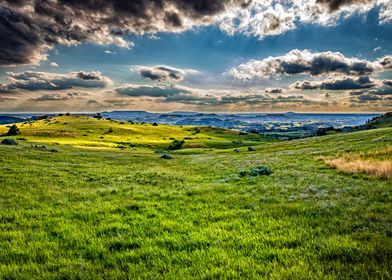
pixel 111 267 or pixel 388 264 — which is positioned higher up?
pixel 388 264

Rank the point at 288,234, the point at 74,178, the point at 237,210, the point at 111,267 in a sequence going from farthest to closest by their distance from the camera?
the point at 74,178
the point at 237,210
the point at 288,234
the point at 111,267

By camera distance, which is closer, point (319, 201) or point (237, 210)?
point (237, 210)

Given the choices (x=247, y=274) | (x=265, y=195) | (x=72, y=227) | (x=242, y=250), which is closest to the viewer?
(x=247, y=274)

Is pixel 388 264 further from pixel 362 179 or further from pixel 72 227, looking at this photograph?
pixel 362 179

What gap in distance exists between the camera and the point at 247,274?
5.73m

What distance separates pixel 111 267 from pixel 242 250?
11.3ft

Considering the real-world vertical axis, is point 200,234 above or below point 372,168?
below

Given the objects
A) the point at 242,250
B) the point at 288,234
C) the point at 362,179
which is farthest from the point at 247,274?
the point at 362,179

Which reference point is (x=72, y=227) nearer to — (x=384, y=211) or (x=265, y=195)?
(x=265, y=195)

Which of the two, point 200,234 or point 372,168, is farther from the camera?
point 372,168

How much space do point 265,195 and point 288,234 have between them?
5.63m

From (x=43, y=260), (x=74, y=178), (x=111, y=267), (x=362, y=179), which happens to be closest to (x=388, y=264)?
(x=111, y=267)

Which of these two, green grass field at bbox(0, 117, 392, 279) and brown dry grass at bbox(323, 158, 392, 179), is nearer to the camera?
green grass field at bbox(0, 117, 392, 279)

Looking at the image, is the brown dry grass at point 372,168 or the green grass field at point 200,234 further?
the brown dry grass at point 372,168
